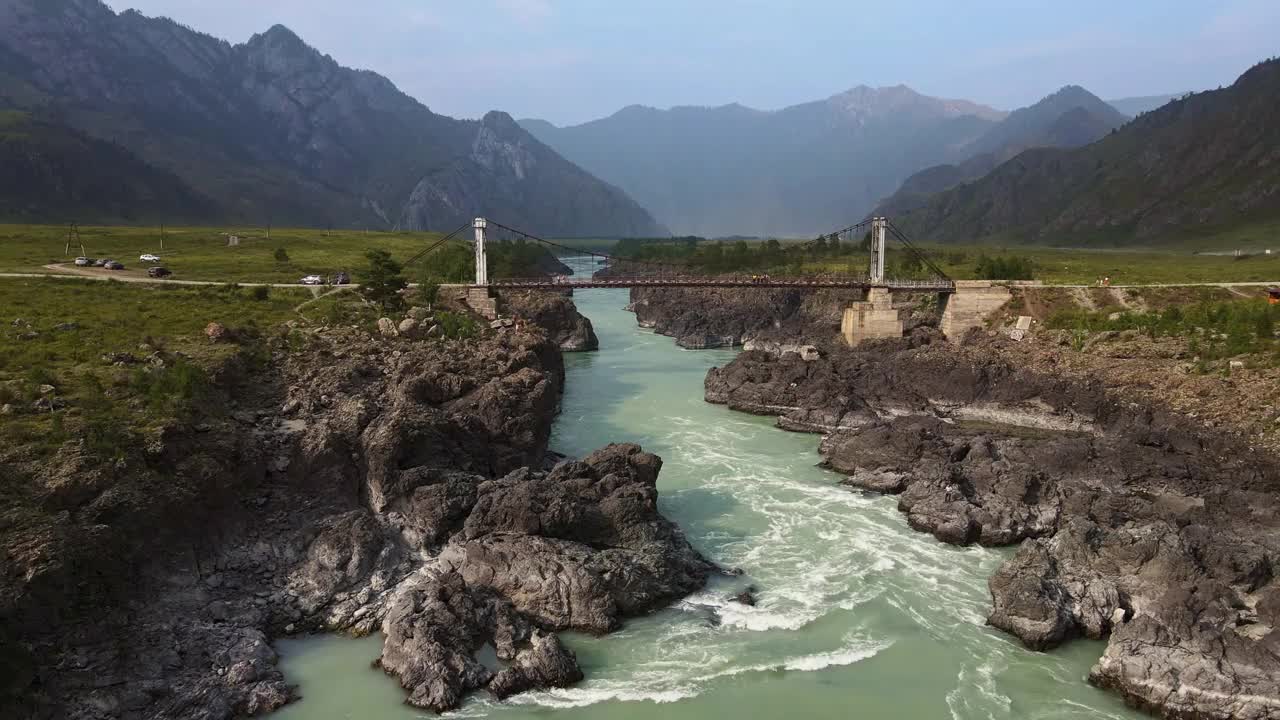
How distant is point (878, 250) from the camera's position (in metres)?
52.7

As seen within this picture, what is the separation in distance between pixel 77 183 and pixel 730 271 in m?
108

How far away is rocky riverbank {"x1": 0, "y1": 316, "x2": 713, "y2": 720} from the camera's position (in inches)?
603

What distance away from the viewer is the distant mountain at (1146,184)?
111 metres

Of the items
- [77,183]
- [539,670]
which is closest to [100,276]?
[539,670]

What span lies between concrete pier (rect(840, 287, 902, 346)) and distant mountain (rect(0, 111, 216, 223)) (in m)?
111

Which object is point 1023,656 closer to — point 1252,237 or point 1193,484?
point 1193,484

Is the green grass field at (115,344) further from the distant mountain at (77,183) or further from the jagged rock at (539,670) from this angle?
the distant mountain at (77,183)

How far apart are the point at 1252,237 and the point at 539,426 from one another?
96136mm

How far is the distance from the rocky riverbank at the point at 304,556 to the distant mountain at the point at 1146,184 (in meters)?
111

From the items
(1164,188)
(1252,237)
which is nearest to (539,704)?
(1252,237)

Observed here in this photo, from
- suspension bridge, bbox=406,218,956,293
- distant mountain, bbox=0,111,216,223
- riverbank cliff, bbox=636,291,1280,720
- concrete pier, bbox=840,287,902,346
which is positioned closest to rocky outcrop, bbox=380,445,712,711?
riverbank cliff, bbox=636,291,1280,720

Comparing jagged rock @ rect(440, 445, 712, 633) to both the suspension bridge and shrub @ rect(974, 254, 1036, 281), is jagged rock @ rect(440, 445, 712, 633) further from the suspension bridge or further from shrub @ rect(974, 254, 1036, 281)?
shrub @ rect(974, 254, 1036, 281)

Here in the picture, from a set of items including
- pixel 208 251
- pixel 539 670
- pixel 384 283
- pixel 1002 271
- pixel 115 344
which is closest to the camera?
pixel 539 670

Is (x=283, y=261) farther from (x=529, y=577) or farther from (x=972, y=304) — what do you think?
(x=529, y=577)
